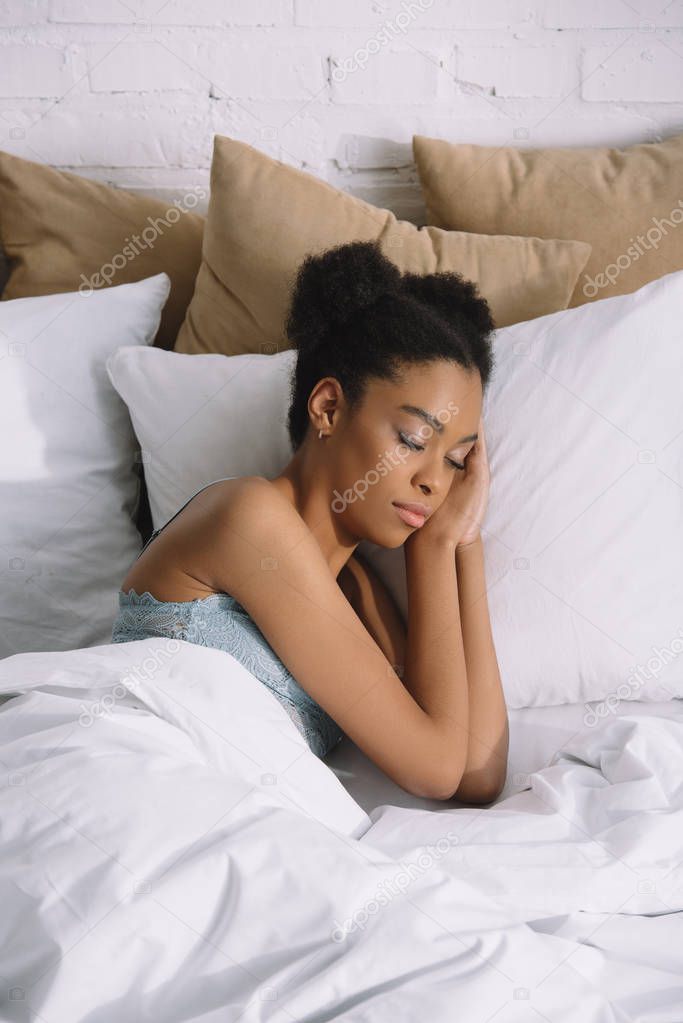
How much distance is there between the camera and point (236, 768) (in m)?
0.99

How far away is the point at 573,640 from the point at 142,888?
633mm

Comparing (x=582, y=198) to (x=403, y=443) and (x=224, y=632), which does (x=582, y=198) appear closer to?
(x=403, y=443)

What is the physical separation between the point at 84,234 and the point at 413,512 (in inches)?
31.4

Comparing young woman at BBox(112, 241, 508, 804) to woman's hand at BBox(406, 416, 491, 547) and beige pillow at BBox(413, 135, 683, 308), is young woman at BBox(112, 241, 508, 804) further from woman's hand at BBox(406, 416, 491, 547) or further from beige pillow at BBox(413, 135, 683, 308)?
beige pillow at BBox(413, 135, 683, 308)

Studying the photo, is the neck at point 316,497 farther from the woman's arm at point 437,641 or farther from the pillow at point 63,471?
the pillow at point 63,471

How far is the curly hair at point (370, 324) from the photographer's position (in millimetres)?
1188

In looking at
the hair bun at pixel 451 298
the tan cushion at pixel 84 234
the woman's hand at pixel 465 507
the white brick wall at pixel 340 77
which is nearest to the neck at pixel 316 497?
the woman's hand at pixel 465 507

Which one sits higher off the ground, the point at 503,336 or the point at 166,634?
the point at 503,336

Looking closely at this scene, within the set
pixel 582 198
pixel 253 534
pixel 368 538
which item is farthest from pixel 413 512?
pixel 582 198

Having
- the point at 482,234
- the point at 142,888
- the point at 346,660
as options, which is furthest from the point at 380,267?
the point at 142,888

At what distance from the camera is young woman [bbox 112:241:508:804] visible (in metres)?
1.14

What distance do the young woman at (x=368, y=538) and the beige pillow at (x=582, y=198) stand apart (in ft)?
0.98

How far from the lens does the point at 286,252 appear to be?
1493 mm

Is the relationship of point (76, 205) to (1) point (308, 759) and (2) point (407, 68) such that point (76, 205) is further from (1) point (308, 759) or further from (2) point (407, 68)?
(1) point (308, 759)
